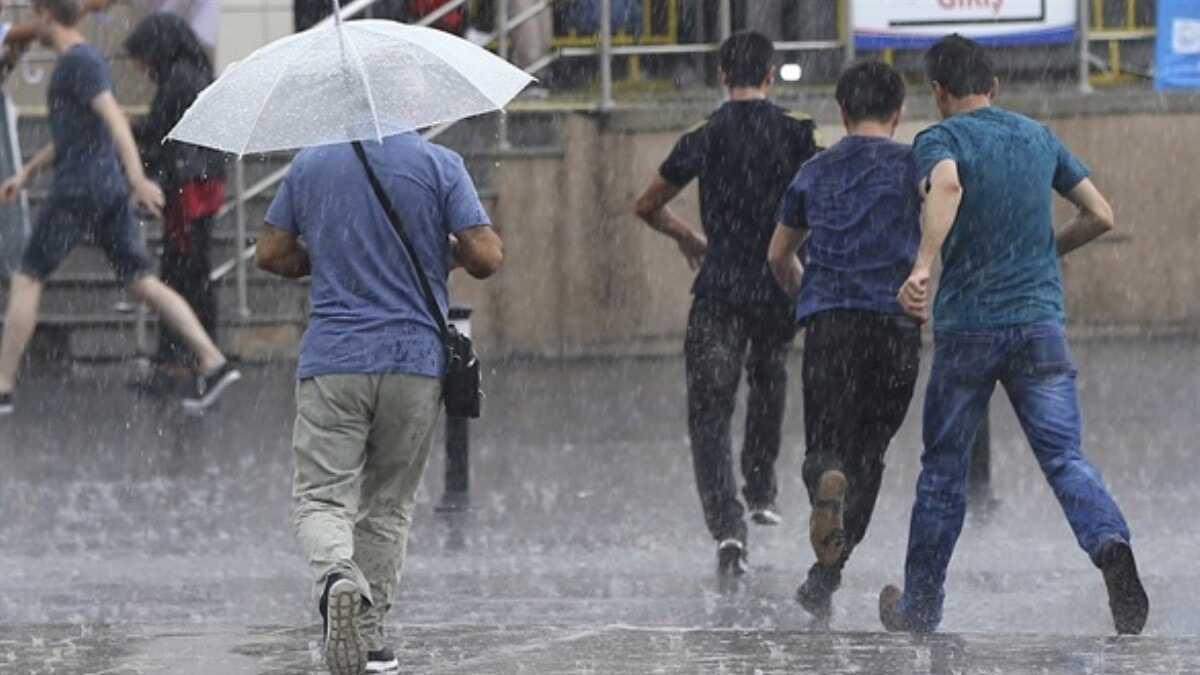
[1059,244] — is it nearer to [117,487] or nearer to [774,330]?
[774,330]

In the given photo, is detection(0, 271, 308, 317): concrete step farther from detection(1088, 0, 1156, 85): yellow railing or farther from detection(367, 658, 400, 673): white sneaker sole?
detection(367, 658, 400, 673): white sneaker sole

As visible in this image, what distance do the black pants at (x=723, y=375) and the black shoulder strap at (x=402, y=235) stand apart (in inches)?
112

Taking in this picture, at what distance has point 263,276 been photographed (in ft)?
55.2

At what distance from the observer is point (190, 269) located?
51.1ft

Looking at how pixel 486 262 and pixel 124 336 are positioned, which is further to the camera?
pixel 124 336

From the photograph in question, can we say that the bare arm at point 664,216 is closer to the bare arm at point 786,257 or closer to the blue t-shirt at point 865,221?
the bare arm at point 786,257

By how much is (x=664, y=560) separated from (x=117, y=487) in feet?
9.70

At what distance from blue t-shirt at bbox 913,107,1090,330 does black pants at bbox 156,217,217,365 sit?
7.57 metres

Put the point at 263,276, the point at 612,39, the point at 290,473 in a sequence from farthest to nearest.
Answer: the point at 612,39, the point at 263,276, the point at 290,473

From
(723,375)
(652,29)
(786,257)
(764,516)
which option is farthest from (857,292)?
(652,29)

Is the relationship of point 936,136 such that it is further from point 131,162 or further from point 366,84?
point 131,162

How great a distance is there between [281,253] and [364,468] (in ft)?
2.06

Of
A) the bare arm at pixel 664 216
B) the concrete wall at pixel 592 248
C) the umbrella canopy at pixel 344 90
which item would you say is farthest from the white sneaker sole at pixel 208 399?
the umbrella canopy at pixel 344 90

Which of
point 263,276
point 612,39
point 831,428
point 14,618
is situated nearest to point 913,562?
point 831,428
